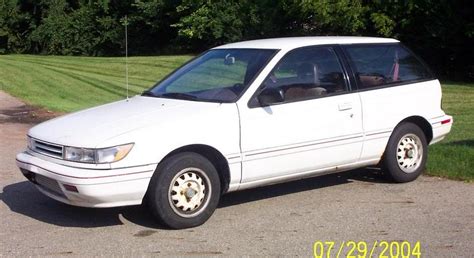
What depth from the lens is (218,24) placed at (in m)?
39.4

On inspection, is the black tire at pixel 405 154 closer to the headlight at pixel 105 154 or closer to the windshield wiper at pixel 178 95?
the windshield wiper at pixel 178 95

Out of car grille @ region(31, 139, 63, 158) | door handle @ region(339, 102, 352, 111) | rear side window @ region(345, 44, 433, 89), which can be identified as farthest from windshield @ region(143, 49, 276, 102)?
car grille @ region(31, 139, 63, 158)

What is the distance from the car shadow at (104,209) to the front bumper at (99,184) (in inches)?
18.8

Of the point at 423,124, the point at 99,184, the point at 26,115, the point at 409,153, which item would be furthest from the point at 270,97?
the point at 26,115

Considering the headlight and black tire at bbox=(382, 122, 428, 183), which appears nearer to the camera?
the headlight

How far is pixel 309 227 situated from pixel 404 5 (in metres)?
23.7

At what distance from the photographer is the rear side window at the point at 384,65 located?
269 inches

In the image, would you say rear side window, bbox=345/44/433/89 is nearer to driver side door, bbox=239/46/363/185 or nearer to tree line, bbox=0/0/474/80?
driver side door, bbox=239/46/363/185

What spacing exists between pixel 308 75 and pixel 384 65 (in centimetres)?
111

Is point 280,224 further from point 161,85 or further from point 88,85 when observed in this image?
point 88,85

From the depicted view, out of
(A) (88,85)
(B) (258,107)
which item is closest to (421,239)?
(B) (258,107)

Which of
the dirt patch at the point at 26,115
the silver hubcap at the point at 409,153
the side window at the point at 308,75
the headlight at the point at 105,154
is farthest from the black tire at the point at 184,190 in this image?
the dirt patch at the point at 26,115

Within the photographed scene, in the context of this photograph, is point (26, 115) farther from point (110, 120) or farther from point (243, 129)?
point (243, 129)

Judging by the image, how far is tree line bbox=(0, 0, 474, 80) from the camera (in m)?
26.5
